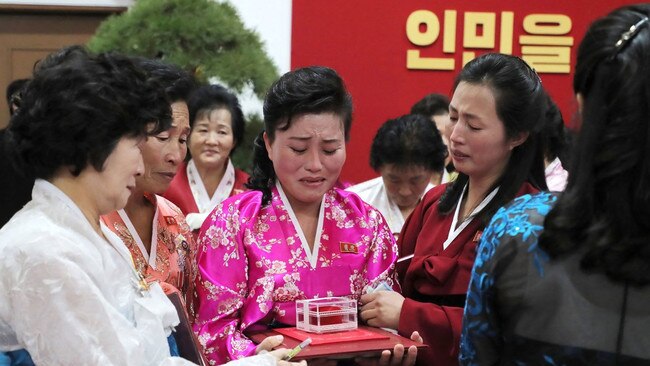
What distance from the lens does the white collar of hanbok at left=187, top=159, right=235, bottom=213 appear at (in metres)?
3.58

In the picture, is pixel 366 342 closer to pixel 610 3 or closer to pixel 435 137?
pixel 435 137

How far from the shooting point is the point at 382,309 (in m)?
1.89

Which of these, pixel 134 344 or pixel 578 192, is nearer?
pixel 578 192

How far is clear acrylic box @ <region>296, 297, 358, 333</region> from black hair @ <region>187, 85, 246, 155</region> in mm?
1974

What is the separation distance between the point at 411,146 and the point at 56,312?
196cm

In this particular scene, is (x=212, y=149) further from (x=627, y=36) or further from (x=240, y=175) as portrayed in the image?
(x=627, y=36)

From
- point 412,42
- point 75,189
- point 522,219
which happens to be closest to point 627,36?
point 522,219

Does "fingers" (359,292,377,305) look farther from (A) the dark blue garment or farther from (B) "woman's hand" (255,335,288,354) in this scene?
(A) the dark blue garment

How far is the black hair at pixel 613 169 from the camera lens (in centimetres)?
113

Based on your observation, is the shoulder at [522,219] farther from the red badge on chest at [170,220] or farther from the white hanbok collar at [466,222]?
the red badge on chest at [170,220]

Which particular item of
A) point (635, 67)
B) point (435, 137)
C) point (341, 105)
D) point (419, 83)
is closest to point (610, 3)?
point (419, 83)

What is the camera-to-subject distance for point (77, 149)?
1.36 meters

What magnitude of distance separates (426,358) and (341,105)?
1.97ft

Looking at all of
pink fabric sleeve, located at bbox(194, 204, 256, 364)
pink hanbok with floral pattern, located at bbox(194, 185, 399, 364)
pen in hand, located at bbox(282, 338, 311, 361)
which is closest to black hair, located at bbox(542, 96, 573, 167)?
pink hanbok with floral pattern, located at bbox(194, 185, 399, 364)
